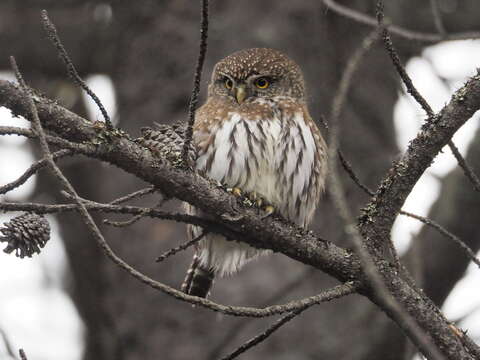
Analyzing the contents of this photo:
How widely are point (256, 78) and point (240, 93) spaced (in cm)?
22

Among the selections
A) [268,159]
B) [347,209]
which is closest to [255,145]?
[268,159]

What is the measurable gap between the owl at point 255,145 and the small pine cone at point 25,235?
122 cm

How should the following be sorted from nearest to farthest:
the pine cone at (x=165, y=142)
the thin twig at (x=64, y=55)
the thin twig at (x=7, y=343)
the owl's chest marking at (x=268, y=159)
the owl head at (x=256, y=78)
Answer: the thin twig at (x=64, y=55)
the pine cone at (x=165, y=142)
the thin twig at (x=7, y=343)
the owl's chest marking at (x=268, y=159)
the owl head at (x=256, y=78)

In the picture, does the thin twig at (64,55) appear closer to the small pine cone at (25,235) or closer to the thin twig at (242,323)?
the small pine cone at (25,235)

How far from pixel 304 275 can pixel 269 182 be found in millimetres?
1287

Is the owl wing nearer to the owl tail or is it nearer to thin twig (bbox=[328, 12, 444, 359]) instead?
the owl tail

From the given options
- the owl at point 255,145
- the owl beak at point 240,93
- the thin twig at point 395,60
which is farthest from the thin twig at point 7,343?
the owl beak at point 240,93

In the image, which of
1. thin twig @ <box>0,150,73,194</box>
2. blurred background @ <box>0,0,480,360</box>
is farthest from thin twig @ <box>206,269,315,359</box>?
thin twig @ <box>0,150,73,194</box>

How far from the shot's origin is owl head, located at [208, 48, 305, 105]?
4312 mm

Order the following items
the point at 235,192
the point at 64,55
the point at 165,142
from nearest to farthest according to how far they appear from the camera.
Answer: the point at 64,55 → the point at 165,142 → the point at 235,192

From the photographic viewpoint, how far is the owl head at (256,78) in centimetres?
431

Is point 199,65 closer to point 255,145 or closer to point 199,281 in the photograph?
point 255,145

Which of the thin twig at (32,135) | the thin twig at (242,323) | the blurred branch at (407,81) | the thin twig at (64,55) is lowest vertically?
the thin twig at (32,135)

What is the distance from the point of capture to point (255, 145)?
3770 mm
